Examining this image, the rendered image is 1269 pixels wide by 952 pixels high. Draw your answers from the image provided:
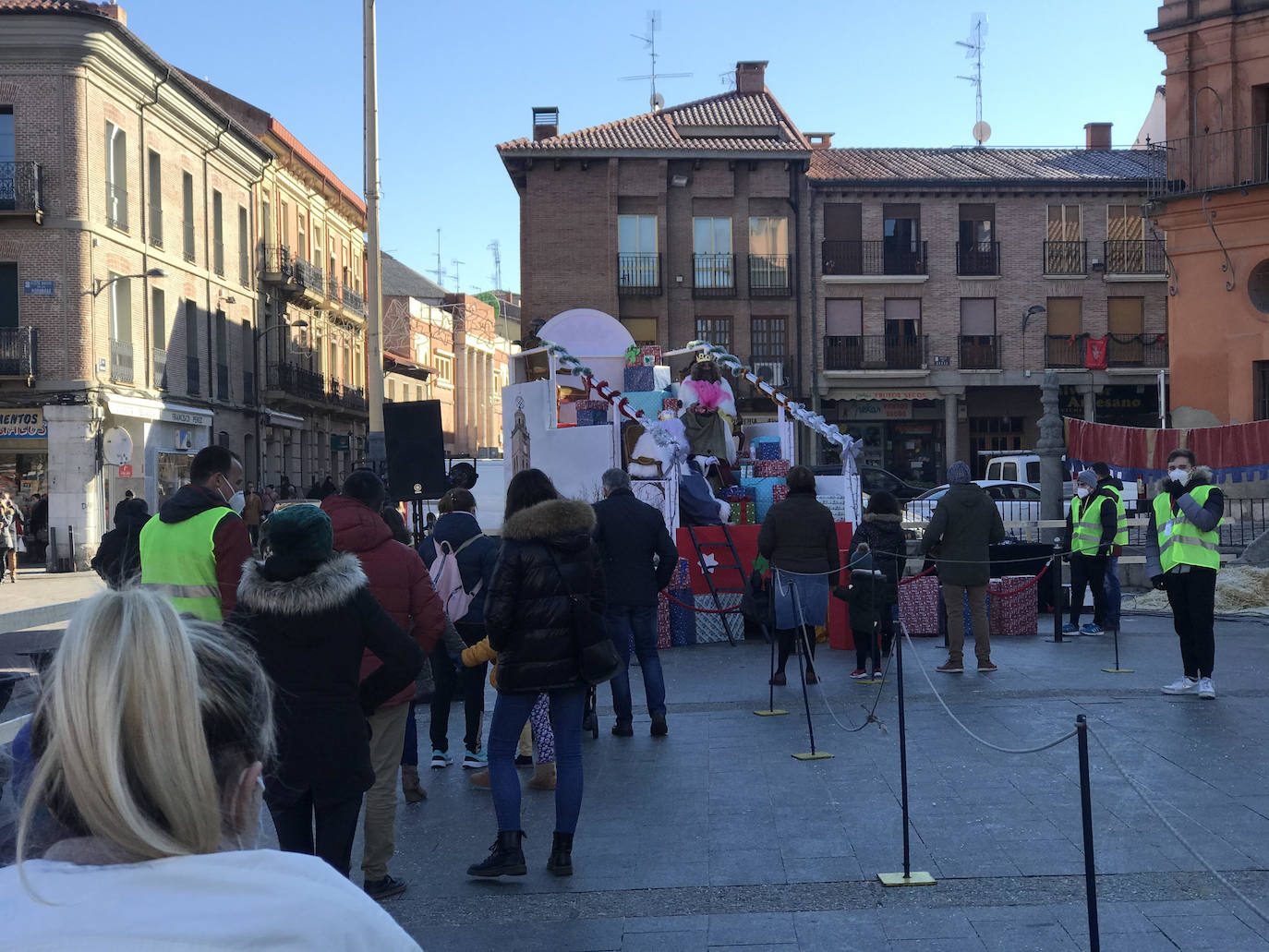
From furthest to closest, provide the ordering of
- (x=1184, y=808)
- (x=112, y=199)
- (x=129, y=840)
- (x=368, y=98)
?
(x=112, y=199) < (x=368, y=98) < (x=1184, y=808) < (x=129, y=840)

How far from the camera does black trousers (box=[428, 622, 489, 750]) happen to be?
781 cm

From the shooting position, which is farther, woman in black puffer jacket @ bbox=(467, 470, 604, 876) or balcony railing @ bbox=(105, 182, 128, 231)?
balcony railing @ bbox=(105, 182, 128, 231)

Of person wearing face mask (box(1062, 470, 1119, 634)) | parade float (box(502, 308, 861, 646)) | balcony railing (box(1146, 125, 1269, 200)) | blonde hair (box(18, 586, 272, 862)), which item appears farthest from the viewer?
balcony railing (box(1146, 125, 1269, 200))

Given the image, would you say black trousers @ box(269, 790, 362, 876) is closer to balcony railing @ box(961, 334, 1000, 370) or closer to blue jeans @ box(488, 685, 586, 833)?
blue jeans @ box(488, 685, 586, 833)

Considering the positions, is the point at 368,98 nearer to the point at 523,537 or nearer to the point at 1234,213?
the point at 523,537

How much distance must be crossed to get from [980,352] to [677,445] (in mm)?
29180

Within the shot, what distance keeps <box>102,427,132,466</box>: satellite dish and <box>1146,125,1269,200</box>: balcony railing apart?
2206 centimetres

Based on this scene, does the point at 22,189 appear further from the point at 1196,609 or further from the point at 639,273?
the point at 1196,609

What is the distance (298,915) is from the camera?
4.66 ft

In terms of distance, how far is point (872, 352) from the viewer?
136 feet

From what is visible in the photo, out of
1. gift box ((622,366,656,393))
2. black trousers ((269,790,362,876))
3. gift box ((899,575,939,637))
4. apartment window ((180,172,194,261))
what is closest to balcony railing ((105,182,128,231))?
apartment window ((180,172,194,261))

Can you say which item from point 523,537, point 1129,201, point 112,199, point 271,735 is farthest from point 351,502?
point 1129,201

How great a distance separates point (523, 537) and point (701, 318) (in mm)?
35999

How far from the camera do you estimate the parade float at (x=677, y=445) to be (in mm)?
14109
